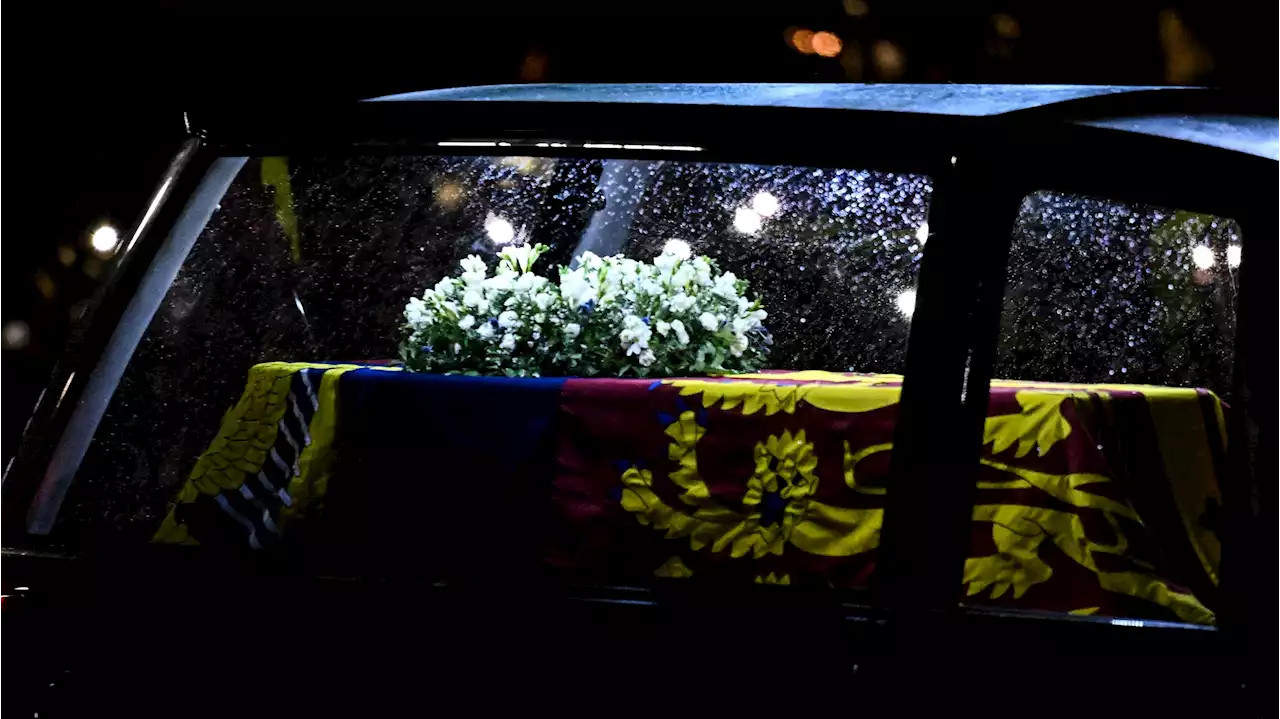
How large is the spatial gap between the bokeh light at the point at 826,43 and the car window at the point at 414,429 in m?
3.15

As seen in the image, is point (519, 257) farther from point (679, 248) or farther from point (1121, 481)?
point (1121, 481)

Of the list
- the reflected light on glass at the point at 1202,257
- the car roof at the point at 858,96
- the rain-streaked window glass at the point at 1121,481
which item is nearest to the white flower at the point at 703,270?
the rain-streaked window glass at the point at 1121,481

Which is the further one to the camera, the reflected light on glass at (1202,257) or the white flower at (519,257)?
the white flower at (519,257)

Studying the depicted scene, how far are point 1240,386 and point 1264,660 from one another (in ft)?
1.00

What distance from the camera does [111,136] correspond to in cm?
603

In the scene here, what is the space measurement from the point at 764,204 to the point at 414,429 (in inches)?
57.5

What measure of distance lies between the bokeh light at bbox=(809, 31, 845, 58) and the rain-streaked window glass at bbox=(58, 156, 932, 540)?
2.64 meters

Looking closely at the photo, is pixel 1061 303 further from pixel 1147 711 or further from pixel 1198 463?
pixel 1147 711

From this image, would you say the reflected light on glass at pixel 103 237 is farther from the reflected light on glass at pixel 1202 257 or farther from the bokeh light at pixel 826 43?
the reflected light on glass at pixel 1202 257

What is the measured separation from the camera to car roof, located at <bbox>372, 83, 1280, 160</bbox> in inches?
50.6

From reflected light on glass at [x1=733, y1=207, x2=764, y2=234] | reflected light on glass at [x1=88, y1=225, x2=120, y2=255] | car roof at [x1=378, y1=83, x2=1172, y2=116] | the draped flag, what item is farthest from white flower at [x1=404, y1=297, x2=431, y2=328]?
reflected light on glass at [x1=88, y1=225, x2=120, y2=255]

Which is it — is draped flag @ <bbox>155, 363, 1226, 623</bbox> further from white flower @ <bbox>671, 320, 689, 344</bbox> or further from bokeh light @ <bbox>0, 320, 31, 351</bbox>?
bokeh light @ <bbox>0, 320, 31, 351</bbox>

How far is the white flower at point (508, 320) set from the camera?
106 inches

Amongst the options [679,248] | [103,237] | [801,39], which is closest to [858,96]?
[679,248]
